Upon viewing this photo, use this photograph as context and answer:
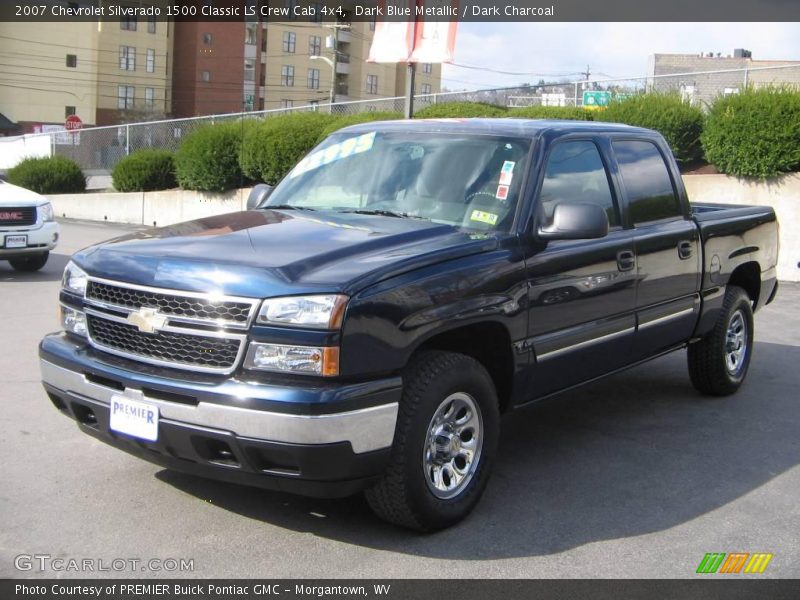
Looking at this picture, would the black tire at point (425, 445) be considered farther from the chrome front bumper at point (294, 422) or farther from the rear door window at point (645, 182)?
the rear door window at point (645, 182)

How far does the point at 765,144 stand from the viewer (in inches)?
571

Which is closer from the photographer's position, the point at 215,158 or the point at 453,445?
the point at 453,445

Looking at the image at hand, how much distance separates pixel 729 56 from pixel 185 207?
225ft

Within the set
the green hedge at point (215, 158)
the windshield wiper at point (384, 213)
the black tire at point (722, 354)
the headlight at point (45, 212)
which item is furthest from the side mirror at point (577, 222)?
the green hedge at point (215, 158)

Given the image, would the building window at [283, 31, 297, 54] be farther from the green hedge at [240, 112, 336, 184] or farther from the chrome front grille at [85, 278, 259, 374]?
the chrome front grille at [85, 278, 259, 374]

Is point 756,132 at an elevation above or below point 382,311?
above

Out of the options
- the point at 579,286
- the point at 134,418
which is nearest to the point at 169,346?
the point at 134,418

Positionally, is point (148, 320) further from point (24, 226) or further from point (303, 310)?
point (24, 226)

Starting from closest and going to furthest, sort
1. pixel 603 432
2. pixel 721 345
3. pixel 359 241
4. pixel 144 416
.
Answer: pixel 144 416 → pixel 359 241 → pixel 603 432 → pixel 721 345

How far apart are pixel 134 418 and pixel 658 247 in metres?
3.44

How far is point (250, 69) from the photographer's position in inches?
3130

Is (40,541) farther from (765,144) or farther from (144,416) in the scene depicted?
(765,144)
